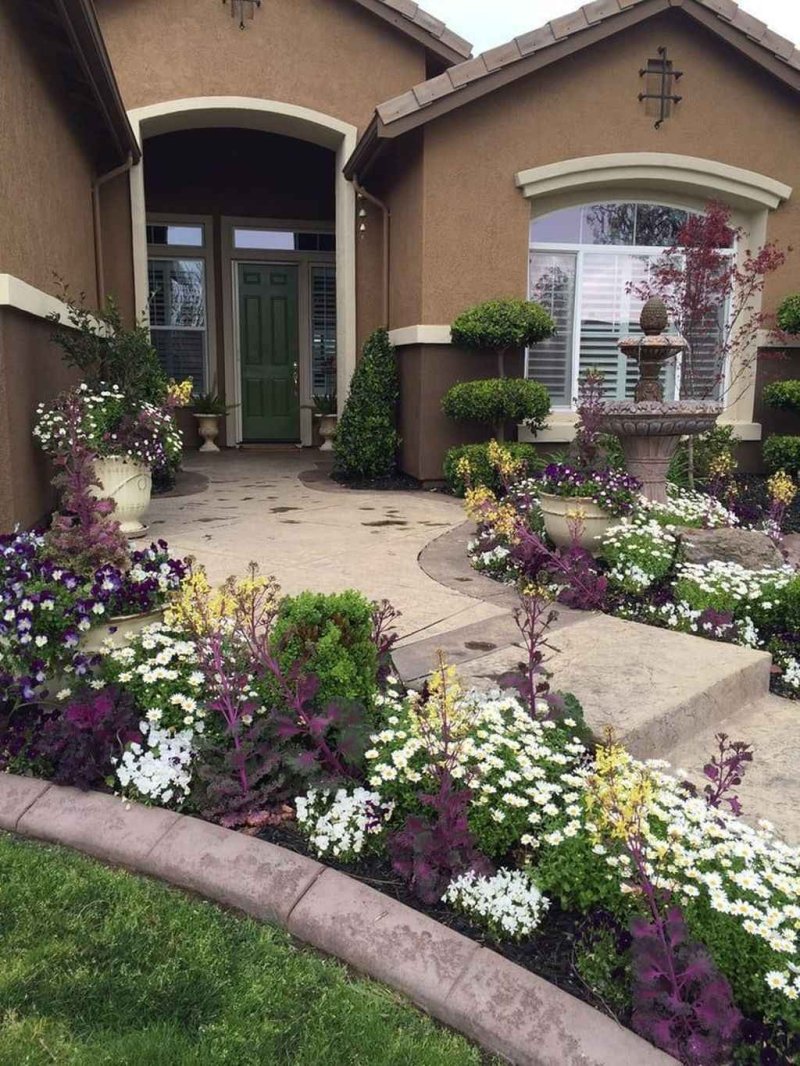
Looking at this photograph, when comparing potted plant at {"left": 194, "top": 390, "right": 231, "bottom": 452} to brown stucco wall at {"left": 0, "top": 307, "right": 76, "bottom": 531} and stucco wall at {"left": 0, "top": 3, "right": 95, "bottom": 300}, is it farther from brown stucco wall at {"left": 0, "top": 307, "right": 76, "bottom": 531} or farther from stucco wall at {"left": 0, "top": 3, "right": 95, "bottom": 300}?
brown stucco wall at {"left": 0, "top": 307, "right": 76, "bottom": 531}

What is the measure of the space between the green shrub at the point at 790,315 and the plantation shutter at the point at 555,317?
1.97 metres

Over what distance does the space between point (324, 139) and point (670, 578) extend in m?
7.00

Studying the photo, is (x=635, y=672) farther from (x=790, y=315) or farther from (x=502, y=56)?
(x=502, y=56)

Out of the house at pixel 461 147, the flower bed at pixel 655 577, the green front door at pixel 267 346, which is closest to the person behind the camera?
the flower bed at pixel 655 577

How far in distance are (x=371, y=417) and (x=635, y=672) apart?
558 cm

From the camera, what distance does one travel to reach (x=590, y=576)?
4.55m

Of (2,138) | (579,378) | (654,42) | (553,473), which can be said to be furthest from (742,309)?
(2,138)

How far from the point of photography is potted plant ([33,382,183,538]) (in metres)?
5.66

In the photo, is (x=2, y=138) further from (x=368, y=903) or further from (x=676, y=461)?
(x=676, y=461)

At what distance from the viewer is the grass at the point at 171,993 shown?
1.76 m

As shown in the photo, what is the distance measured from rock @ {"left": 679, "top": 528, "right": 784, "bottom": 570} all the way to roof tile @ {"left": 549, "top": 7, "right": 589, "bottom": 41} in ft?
16.6

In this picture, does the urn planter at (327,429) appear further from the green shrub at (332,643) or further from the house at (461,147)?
the green shrub at (332,643)

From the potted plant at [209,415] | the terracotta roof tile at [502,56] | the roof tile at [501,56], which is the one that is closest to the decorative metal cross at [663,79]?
the terracotta roof tile at [502,56]

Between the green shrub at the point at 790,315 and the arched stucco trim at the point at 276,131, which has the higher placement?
the arched stucco trim at the point at 276,131
